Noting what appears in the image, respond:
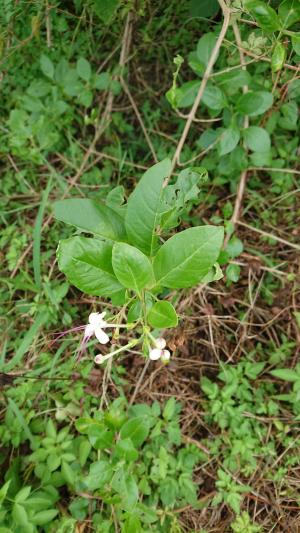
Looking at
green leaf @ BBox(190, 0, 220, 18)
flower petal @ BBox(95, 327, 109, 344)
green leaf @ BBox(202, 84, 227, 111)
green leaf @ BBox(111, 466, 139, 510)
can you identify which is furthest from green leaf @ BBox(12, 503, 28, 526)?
green leaf @ BBox(190, 0, 220, 18)

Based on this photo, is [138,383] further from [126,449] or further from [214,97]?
[214,97]

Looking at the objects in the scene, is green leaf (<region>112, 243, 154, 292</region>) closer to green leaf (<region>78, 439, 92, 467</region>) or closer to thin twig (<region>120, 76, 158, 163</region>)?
green leaf (<region>78, 439, 92, 467</region>)

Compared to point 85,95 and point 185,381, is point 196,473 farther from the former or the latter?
point 85,95

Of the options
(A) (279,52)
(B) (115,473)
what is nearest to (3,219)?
(B) (115,473)

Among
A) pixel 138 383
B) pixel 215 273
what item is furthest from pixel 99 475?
pixel 215 273

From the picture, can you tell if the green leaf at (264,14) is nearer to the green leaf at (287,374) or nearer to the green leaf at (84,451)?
the green leaf at (287,374)

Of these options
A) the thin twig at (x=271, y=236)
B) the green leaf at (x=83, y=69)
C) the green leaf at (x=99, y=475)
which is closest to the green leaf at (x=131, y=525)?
the green leaf at (x=99, y=475)
